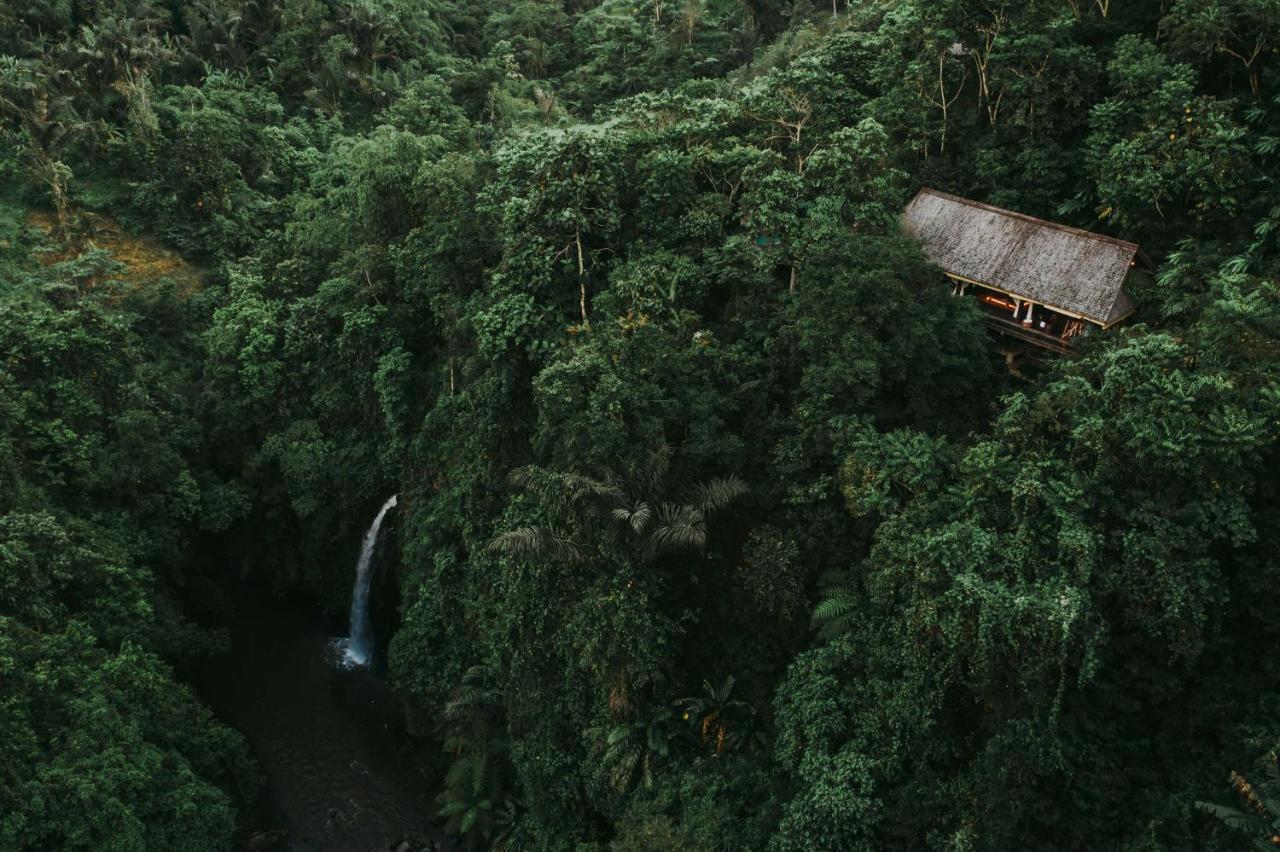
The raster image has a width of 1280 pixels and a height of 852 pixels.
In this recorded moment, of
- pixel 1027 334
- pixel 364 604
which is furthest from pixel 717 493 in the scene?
pixel 364 604

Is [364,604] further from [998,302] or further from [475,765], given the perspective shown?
[998,302]

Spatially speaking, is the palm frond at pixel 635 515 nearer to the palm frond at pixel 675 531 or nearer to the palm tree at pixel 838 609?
the palm frond at pixel 675 531

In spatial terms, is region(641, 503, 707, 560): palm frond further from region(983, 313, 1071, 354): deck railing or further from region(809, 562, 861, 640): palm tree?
region(983, 313, 1071, 354): deck railing

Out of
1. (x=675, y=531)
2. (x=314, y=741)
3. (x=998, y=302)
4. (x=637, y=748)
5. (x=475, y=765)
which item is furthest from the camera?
(x=314, y=741)

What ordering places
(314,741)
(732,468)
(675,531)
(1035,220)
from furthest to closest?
1. (314,741)
2. (1035,220)
3. (732,468)
4. (675,531)

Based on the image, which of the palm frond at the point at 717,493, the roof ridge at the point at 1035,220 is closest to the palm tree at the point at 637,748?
the palm frond at the point at 717,493
